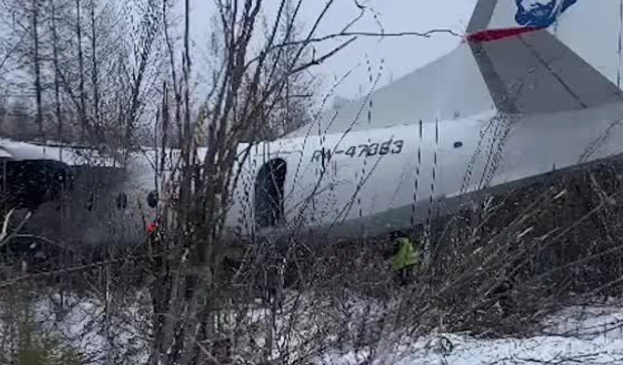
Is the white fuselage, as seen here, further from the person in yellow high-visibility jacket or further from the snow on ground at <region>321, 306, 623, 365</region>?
the snow on ground at <region>321, 306, 623, 365</region>

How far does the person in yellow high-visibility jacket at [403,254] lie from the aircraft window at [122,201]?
2.31 meters

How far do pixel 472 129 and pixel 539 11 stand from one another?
2.35m

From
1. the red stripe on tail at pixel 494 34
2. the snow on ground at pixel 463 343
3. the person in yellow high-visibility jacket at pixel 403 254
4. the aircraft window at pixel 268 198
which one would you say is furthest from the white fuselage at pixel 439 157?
the aircraft window at pixel 268 198

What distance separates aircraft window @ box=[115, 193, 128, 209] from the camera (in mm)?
8289

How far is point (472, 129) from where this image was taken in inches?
457

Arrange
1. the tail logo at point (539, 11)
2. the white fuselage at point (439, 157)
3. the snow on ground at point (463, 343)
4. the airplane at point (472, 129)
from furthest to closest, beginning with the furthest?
the white fuselage at point (439, 157)
the tail logo at point (539, 11)
the airplane at point (472, 129)
the snow on ground at point (463, 343)

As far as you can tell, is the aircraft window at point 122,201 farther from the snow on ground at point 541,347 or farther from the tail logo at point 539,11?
the tail logo at point 539,11

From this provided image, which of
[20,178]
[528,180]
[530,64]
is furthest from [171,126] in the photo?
[20,178]

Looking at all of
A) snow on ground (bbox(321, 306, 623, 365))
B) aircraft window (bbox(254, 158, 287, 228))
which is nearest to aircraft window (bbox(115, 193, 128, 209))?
aircraft window (bbox(254, 158, 287, 228))

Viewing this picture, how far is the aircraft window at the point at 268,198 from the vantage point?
5593mm

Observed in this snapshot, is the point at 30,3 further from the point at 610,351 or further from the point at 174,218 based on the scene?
the point at 174,218

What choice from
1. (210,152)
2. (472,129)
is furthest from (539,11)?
(210,152)

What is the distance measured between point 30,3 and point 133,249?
16.3 m

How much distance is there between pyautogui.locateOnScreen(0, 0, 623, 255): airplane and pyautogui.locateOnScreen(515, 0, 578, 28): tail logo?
1cm
